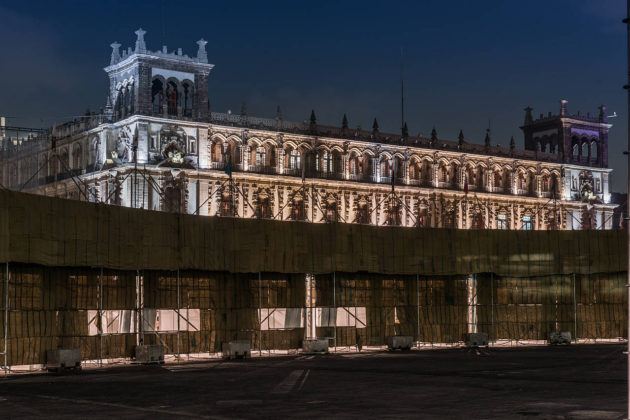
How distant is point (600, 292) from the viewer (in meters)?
56.6

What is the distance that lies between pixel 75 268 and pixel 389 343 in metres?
18.1

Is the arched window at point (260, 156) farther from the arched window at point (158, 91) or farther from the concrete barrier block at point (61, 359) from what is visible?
the concrete barrier block at point (61, 359)

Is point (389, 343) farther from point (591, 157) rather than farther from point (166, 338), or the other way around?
point (591, 157)

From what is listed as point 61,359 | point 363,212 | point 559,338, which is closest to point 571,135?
point 363,212

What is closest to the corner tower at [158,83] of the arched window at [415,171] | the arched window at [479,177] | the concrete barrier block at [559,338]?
the arched window at [415,171]

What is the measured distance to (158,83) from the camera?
82.4 meters

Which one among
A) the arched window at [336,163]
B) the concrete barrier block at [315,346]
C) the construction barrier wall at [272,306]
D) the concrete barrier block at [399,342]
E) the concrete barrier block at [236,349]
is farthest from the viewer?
the arched window at [336,163]

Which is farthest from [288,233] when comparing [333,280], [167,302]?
[167,302]

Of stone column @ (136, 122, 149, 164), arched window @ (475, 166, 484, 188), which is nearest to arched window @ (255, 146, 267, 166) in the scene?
stone column @ (136, 122, 149, 164)

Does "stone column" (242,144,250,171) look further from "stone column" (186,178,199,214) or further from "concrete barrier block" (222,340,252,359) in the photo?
"concrete barrier block" (222,340,252,359)

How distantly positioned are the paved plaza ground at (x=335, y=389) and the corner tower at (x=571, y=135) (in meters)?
70.0

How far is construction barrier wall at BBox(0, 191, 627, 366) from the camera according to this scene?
35.8 meters

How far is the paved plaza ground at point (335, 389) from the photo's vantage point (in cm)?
2252

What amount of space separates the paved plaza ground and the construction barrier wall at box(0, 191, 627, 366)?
2.49 m
